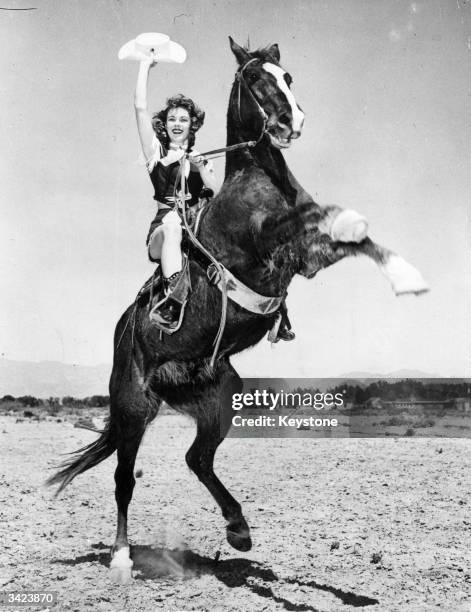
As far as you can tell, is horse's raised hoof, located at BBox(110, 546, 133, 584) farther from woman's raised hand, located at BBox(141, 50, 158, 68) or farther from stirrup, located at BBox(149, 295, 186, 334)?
woman's raised hand, located at BBox(141, 50, 158, 68)

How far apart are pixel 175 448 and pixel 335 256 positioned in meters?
4.51

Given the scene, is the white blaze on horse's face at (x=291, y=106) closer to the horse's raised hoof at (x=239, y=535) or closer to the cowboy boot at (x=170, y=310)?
the cowboy boot at (x=170, y=310)

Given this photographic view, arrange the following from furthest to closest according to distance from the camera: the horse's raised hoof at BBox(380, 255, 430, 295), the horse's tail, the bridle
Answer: the horse's tail → the bridle → the horse's raised hoof at BBox(380, 255, 430, 295)

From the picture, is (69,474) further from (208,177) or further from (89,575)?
(208,177)

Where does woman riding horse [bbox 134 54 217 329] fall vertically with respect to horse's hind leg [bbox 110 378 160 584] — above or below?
above

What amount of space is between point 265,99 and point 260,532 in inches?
138

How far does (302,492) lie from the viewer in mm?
6559

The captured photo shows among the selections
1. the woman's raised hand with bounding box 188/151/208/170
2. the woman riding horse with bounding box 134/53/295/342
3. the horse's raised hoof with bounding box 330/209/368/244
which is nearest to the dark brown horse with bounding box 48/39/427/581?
the horse's raised hoof with bounding box 330/209/368/244

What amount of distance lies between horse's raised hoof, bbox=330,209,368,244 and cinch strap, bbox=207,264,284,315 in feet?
2.26

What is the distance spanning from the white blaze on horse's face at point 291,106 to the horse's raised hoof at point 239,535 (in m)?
2.51

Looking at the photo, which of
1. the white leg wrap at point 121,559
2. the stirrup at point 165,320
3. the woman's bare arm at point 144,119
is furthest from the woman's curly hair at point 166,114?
the white leg wrap at point 121,559

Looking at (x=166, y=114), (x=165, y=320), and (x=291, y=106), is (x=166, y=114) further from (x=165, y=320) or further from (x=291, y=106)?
(x=165, y=320)

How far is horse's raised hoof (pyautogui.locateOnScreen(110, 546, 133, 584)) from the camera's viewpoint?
4761mm

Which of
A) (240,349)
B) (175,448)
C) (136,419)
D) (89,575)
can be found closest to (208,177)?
(240,349)
